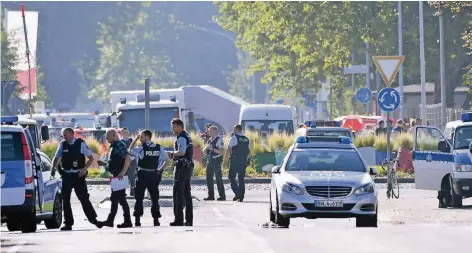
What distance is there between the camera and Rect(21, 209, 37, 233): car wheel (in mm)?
23172

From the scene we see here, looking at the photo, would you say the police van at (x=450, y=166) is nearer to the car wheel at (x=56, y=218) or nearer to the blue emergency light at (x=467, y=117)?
the blue emergency light at (x=467, y=117)

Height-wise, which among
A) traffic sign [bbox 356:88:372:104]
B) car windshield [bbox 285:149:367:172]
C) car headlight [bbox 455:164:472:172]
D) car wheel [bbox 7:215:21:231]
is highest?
traffic sign [bbox 356:88:372:104]

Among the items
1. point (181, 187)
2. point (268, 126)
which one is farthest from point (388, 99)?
point (268, 126)

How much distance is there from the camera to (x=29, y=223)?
2345 cm

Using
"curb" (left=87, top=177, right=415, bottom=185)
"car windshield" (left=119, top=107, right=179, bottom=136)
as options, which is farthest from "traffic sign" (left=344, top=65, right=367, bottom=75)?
"curb" (left=87, top=177, right=415, bottom=185)

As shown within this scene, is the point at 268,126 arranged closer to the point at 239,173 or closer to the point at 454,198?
the point at 239,173

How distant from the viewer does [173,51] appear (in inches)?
7426

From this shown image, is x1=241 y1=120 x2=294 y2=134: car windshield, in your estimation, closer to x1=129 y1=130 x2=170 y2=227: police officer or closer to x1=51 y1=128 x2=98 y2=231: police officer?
x1=129 y1=130 x2=170 y2=227: police officer

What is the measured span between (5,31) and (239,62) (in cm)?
10368

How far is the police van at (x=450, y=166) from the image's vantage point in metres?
29.6

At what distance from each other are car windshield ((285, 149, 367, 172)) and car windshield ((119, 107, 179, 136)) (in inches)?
925

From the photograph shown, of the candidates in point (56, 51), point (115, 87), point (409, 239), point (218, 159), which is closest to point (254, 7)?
point (218, 159)

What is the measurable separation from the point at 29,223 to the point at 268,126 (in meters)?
27.6

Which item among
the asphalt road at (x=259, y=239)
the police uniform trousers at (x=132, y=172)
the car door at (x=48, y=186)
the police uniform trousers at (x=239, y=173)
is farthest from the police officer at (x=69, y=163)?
the police uniform trousers at (x=132, y=172)
